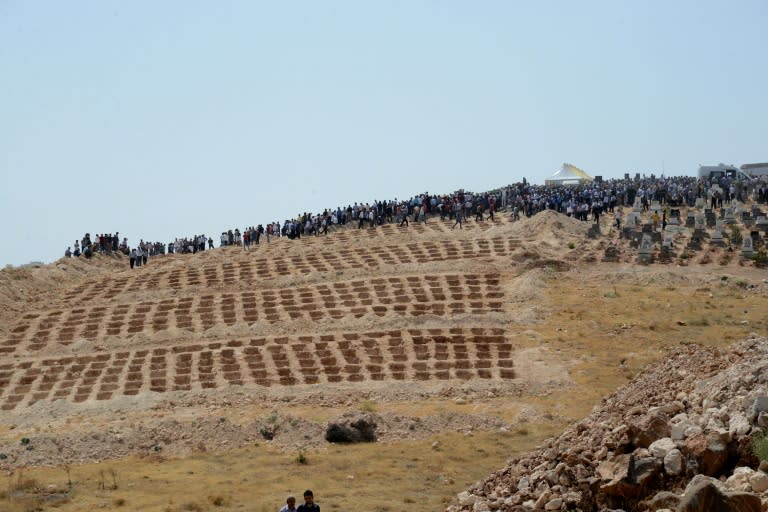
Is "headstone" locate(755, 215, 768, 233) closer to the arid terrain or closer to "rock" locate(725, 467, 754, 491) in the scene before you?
the arid terrain

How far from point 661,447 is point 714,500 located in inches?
72.2

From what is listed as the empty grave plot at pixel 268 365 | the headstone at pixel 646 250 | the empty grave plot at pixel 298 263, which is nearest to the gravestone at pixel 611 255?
the headstone at pixel 646 250

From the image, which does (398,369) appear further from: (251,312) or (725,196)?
(725,196)

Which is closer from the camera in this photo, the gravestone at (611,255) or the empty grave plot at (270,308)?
the empty grave plot at (270,308)

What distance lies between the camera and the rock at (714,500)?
10.5 metres

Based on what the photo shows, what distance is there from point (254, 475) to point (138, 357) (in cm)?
1334

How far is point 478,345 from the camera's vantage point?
3347cm

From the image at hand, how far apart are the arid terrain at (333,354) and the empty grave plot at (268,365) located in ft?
0.32

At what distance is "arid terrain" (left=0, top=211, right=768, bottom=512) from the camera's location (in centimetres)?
2314

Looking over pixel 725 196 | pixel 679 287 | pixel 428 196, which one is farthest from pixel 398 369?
pixel 725 196

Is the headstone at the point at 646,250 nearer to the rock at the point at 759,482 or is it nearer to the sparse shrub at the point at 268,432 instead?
the sparse shrub at the point at 268,432

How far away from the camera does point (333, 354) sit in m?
33.3

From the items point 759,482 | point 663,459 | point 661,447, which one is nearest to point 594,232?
point 661,447

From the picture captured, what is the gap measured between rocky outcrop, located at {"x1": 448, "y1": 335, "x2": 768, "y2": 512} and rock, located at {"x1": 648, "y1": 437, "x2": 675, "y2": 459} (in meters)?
0.01
